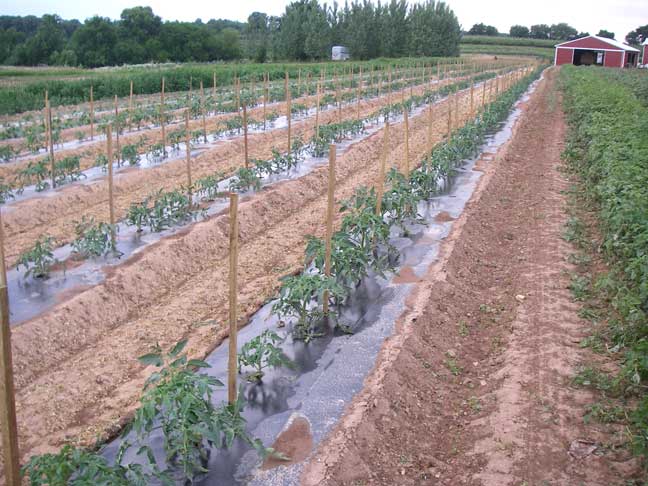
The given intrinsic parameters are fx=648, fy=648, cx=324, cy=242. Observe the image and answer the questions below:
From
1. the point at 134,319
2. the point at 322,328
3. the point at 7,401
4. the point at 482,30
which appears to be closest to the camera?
the point at 7,401

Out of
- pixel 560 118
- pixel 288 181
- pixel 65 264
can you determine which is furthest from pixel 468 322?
pixel 560 118

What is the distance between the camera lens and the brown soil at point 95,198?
917cm

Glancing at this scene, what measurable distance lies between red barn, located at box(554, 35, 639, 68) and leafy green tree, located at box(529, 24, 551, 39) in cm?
5123

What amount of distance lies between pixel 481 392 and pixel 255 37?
6859 cm

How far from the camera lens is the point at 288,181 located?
11.8 m

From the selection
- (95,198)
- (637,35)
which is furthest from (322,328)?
(637,35)

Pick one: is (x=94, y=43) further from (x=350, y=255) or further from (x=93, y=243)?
(x=350, y=255)

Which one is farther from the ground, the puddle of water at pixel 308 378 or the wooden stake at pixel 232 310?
the wooden stake at pixel 232 310

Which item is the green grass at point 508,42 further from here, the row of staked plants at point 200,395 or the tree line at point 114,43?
the row of staked plants at point 200,395

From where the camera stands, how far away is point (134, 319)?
6.71 m

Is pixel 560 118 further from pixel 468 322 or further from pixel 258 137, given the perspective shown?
pixel 468 322

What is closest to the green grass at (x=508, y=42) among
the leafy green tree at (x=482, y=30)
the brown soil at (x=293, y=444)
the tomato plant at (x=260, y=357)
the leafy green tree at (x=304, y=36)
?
the leafy green tree at (x=482, y=30)

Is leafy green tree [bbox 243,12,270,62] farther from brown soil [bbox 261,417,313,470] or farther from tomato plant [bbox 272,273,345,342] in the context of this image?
brown soil [bbox 261,417,313,470]

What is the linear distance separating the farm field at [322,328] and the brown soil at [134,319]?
24mm
